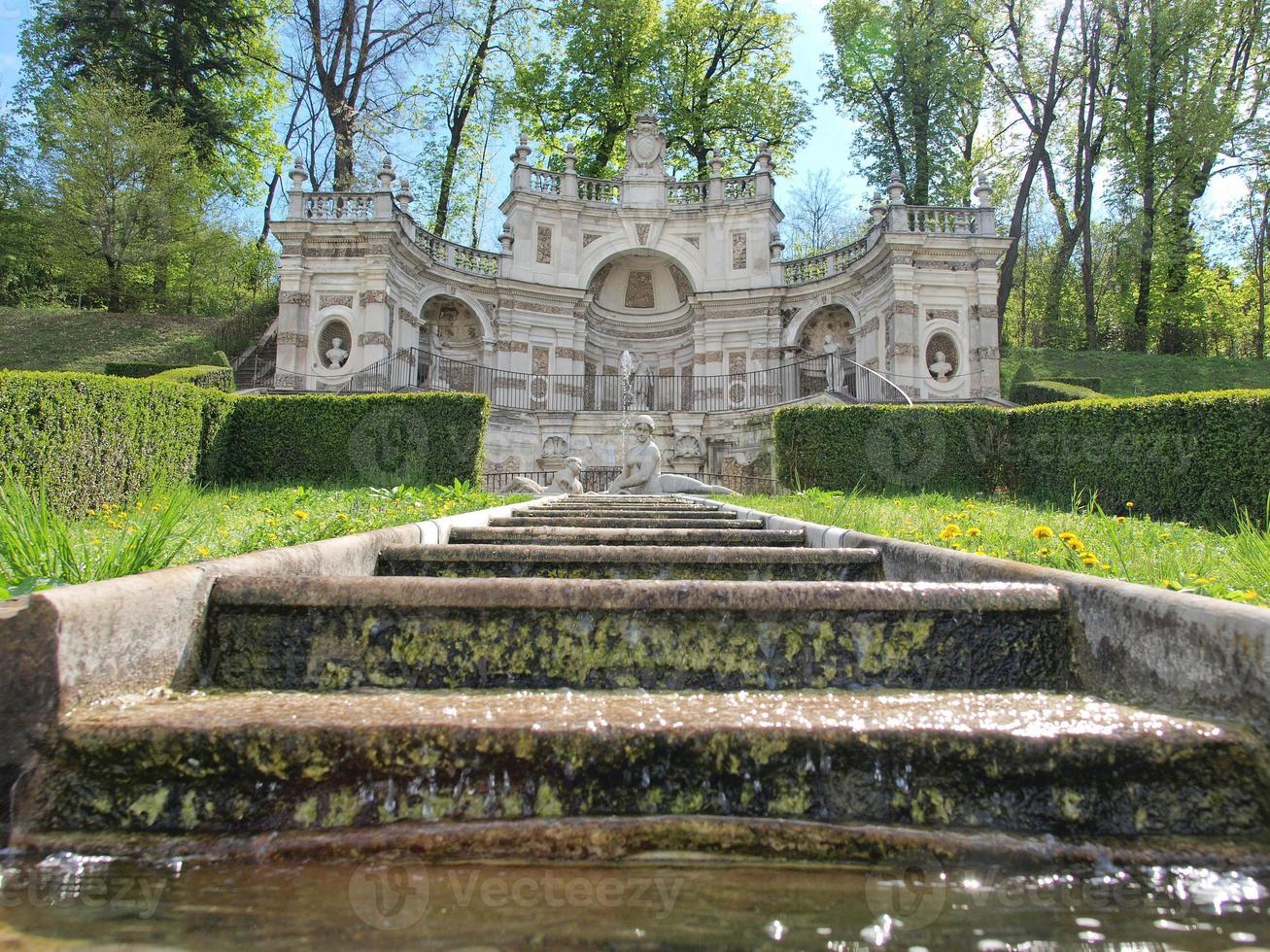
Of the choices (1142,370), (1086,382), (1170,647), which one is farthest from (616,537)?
(1142,370)

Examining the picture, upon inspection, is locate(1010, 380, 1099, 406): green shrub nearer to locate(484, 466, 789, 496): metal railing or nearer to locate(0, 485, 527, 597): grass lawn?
locate(484, 466, 789, 496): metal railing

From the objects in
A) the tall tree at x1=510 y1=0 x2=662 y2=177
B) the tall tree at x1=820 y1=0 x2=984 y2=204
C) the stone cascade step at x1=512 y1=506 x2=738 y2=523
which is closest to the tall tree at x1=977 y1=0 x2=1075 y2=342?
the tall tree at x1=820 y1=0 x2=984 y2=204

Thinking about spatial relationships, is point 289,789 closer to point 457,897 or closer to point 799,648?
point 457,897

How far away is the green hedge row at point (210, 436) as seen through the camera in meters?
7.90

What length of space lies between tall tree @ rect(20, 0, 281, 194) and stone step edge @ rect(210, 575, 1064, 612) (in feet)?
98.6

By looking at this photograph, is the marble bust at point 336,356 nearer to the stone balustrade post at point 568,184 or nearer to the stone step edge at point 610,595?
the stone balustrade post at point 568,184

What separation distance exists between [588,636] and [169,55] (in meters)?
33.4

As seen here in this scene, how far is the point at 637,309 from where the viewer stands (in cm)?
2812

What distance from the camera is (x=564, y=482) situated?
1320cm

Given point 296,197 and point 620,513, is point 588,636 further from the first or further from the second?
point 296,197

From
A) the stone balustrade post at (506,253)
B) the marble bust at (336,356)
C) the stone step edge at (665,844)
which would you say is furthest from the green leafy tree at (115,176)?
the stone step edge at (665,844)

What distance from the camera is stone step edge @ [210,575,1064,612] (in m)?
2.62

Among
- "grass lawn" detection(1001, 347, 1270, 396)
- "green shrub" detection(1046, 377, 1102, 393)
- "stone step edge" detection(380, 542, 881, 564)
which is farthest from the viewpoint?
"grass lawn" detection(1001, 347, 1270, 396)

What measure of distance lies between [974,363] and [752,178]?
10126mm
